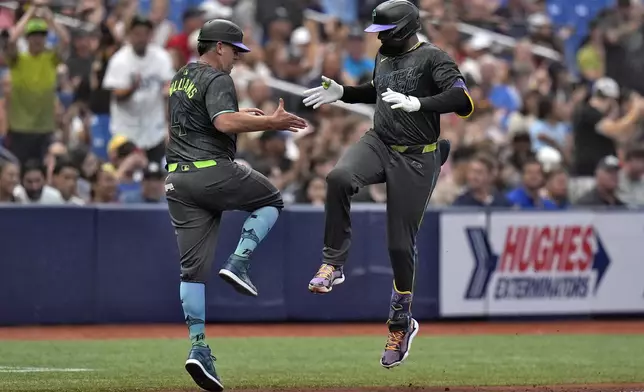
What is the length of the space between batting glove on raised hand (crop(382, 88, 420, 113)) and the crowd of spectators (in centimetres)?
593

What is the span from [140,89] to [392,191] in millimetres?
6554

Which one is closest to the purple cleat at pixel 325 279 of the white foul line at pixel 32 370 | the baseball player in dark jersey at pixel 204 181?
the baseball player in dark jersey at pixel 204 181

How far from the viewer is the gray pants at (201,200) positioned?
908 cm

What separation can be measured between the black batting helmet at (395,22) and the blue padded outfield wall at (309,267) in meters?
5.14

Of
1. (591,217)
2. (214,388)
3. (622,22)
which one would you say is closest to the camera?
(214,388)

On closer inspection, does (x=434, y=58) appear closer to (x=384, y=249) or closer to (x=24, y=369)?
(x=24, y=369)

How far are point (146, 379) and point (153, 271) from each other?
3948mm

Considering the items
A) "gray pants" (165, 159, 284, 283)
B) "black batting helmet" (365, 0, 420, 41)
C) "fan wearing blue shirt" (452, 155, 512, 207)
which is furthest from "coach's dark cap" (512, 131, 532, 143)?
"gray pants" (165, 159, 284, 283)

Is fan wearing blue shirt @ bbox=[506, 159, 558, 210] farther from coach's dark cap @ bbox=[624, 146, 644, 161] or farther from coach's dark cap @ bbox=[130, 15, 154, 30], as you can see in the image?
coach's dark cap @ bbox=[130, 15, 154, 30]

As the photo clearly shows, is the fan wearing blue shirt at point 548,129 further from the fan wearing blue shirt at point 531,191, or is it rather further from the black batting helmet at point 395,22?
the black batting helmet at point 395,22

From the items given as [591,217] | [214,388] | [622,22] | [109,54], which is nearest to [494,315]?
[591,217]

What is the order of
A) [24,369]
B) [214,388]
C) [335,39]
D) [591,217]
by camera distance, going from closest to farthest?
1. [214,388]
2. [24,369]
3. [591,217]
4. [335,39]

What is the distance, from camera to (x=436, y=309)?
48.2 feet

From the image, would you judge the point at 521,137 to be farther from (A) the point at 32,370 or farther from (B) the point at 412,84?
(A) the point at 32,370
